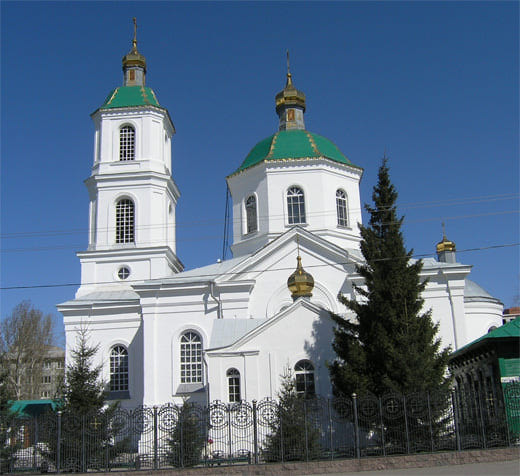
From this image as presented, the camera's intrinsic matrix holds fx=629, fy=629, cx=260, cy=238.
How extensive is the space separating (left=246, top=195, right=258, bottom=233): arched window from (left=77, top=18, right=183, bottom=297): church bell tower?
360 cm

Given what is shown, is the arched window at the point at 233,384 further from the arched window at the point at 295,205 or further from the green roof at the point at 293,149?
the green roof at the point at 293,149

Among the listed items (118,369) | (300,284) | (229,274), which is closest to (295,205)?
(229,274)

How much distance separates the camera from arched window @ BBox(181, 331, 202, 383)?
918 inches

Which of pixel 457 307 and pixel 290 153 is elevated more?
pixel 290 153

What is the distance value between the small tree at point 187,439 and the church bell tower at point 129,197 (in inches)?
506

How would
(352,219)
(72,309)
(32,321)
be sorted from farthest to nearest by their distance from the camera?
(32,321), (352,219), (72,309)

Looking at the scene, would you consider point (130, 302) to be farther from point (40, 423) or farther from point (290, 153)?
point (40, 423)

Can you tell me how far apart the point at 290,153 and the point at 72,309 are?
441 inches

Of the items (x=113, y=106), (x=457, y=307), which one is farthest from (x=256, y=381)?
(x=113, y=106)

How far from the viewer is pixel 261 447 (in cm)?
1432

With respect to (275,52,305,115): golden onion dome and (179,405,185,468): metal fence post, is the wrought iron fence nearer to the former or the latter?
(179,405,185,468): metal fence post

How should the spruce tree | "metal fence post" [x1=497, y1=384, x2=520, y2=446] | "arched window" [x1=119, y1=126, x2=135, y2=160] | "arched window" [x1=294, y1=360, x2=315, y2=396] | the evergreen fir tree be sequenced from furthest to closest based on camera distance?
"arched window" [x1=119, y1=126, x2=135, y2=160]
"arched window" [x1=294, y1=360, x2=315, y2=396]
the spruce tree
"metal fence post" [x1=497, y1=384, x2=520, y2=446]
the evergreen fir tree

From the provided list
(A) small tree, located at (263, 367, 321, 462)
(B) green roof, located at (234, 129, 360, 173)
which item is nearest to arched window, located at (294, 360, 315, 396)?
(A) small tree, located at (263, 367, 321, 462)

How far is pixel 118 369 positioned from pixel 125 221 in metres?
6.39
